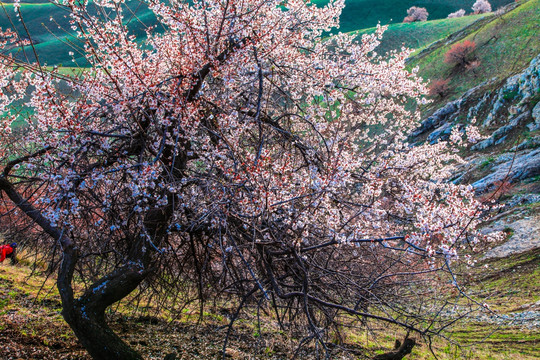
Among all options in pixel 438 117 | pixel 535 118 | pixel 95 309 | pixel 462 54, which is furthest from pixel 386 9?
pixel 95 309

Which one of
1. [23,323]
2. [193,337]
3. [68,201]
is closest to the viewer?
[68,201]

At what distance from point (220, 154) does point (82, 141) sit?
172cm

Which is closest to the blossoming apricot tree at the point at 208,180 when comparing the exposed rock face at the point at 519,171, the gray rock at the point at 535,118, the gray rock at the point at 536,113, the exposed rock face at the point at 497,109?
the exposed rock face at the point at 519,171

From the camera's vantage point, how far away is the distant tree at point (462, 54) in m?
33.7

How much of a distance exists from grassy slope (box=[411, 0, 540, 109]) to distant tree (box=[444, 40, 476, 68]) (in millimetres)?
585

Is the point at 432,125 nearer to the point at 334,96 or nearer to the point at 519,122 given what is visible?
the point at 519,122

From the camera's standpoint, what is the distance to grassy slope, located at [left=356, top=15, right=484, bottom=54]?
55.8 meters

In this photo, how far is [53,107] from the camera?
13.6 feet

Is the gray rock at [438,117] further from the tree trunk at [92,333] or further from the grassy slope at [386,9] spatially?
the grassy slope at [386,9]

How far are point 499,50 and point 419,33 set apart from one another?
1197 inches

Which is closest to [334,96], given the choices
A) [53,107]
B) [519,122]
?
[53,107]

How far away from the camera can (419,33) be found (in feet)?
195

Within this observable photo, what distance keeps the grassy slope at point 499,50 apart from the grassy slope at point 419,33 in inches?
725

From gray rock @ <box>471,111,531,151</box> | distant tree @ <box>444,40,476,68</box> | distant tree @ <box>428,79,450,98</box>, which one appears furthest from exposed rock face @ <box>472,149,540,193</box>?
distant tree @ <box>444,40,476,68</box>
